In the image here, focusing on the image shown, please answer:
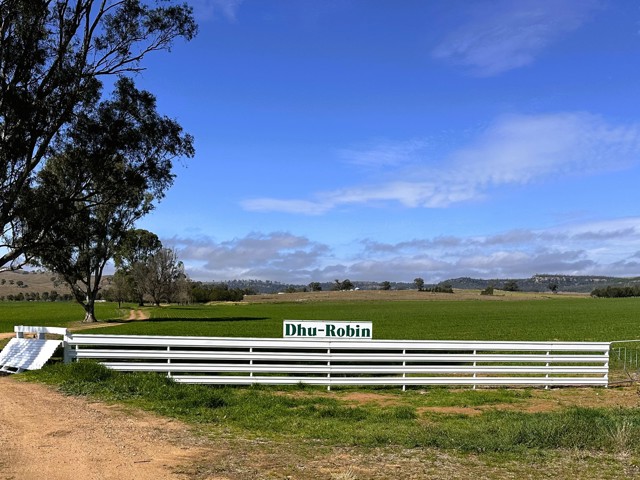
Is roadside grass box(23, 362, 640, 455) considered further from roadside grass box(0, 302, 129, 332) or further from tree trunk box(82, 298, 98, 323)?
tree trunk box(82, 298, 98, 323)

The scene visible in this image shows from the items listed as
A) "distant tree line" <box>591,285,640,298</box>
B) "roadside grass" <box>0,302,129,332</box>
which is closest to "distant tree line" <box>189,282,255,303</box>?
"roadside grass" <box>0,302,129,332</box>

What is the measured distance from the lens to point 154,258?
101 meters

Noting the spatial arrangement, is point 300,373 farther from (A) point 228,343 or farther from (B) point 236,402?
(B) point 236,402

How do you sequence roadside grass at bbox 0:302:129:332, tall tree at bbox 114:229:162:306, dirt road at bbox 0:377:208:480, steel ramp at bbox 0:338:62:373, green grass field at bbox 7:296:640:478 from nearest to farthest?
1. dirt road at bbox 0:377:208:480
2. green grass field at bbox 7:296:640:478
3. steel ramp at bbox 0:338:62:373
4. roadside grass at bbox 0:302:129:332
5. tall tree at bbox 114:229:162:306

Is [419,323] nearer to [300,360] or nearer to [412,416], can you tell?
[300,360]

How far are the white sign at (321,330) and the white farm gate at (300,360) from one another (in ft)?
0.92

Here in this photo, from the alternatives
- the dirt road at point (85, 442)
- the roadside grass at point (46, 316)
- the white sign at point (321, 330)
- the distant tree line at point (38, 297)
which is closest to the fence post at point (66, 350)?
the dirt road at point (85, 442)

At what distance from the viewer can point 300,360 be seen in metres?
12.9

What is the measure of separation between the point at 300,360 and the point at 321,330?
0.95 meters

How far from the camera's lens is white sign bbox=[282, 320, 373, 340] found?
1337 centimetres

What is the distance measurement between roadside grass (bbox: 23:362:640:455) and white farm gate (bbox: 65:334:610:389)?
1.36 feet

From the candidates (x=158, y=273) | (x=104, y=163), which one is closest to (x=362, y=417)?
(x=104, y=163)

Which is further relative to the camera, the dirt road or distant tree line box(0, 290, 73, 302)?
distant tree line box(0, 290, 73, 302)

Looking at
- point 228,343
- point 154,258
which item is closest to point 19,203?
point 228,343
